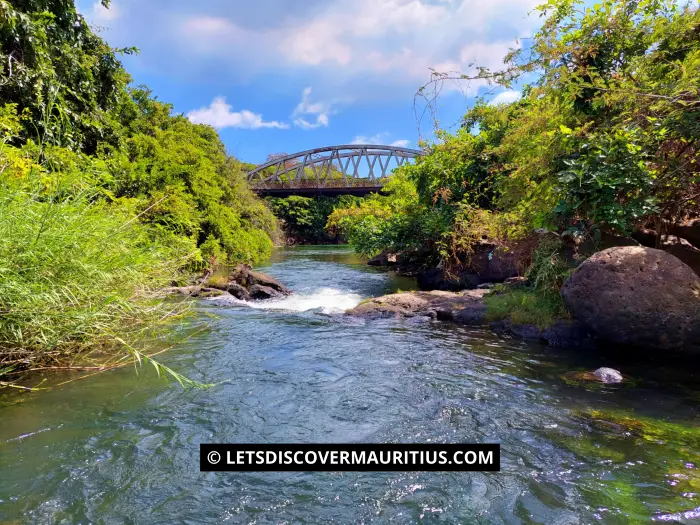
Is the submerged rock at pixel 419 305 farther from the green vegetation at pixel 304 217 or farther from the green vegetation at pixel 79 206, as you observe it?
the green vegetation at pixel 304 217

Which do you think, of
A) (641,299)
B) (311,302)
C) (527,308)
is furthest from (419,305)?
(641,299)

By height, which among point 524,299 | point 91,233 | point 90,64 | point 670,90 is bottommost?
point 524,299

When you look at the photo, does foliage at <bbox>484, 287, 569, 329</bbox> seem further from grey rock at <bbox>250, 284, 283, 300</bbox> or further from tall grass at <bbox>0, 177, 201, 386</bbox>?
tall grass at <bbox>0, 177, 201, 386</bbox>

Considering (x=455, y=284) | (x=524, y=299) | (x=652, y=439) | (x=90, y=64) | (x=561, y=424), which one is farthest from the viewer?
(x=455, y=284)

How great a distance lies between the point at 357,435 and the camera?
4.66 meters

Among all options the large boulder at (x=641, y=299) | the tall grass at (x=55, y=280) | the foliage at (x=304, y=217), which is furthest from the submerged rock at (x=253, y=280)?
the foliage at (x=304, y=217)

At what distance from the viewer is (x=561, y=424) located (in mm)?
4969

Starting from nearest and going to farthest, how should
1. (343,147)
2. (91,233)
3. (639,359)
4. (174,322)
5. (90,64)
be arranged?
(91,233) < (639,359) < (174,322) < (90,64) < (343,147)

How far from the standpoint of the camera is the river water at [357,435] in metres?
3.47

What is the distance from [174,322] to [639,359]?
8978mm

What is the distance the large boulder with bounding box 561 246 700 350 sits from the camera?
7.09 m

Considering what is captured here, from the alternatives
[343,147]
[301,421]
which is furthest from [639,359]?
[343,147]

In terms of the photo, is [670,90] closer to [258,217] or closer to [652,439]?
[652,439]

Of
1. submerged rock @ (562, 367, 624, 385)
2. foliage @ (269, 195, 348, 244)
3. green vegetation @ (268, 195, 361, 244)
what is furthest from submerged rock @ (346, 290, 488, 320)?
foliage @ (269, 195, 348, 244)
